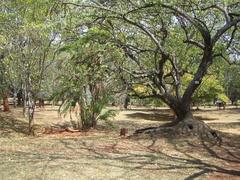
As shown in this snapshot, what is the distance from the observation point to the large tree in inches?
494

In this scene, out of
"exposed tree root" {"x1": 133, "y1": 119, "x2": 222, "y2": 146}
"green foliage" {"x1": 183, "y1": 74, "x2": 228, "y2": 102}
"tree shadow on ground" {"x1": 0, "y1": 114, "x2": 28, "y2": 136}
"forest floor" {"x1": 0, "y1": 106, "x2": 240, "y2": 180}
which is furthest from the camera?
"green foliage" {"x1": 183, "y1": 74, "x2": 228, "y2": 102}

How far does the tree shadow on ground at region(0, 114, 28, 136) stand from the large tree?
603 cm

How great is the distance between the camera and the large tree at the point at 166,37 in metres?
12.6

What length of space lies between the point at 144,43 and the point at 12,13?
6.15 m

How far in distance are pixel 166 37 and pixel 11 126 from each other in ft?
29.4

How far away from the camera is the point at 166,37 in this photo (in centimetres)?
1548

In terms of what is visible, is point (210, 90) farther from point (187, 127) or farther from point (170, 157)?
point (170, 157)

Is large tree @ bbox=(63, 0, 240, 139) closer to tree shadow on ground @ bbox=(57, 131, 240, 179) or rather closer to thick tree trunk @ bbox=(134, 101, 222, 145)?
thick tree trunk @ bbox=(134, 101, 222, 145)

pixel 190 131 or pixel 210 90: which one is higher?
pixel 210 90

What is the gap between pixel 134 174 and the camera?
8727 millimetres

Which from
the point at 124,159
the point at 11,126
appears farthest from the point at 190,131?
the point at 11,126

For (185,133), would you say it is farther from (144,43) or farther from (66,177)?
(66,177)

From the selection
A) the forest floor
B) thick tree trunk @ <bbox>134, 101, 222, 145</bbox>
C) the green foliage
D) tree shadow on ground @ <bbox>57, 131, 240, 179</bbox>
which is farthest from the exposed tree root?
the green foliage

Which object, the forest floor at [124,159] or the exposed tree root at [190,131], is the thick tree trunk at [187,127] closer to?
the exposed tree root at [190,131]
